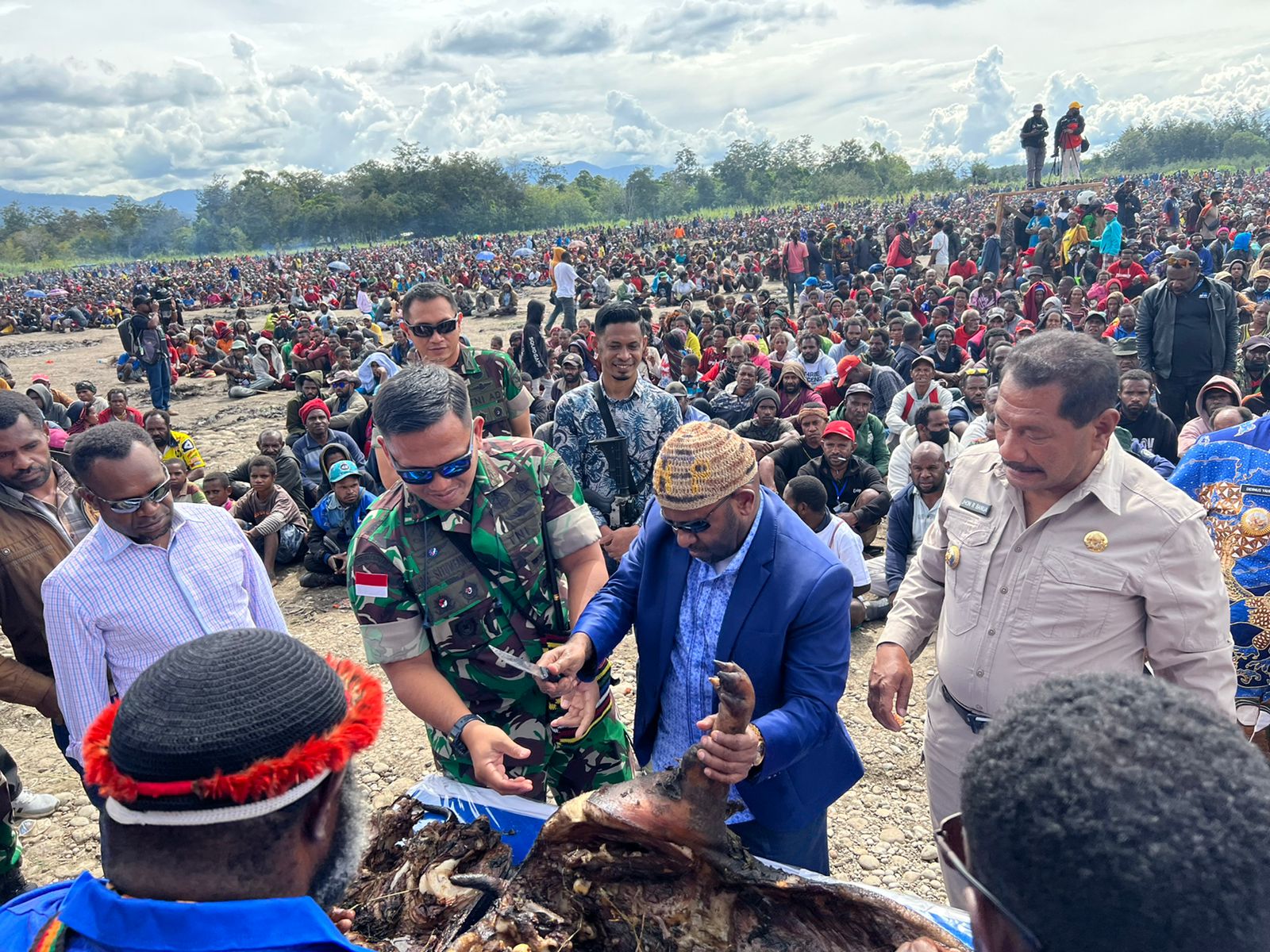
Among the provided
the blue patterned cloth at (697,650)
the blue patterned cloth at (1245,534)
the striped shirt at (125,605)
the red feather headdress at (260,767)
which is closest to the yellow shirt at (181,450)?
the striped shirt at (125,605)

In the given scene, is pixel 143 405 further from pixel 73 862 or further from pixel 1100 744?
pixel 1100 744

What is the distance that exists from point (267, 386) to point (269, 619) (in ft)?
45.7

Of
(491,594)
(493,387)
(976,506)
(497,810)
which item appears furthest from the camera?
(493,387)

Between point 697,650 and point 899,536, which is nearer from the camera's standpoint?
point 697,650

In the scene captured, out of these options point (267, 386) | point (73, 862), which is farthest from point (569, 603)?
Answer: point (267, 386)

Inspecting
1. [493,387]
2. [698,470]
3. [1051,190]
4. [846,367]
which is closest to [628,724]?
[493,387]

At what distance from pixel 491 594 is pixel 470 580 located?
83mm

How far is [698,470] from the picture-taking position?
6.62 ft

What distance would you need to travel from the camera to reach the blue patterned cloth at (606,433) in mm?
4012

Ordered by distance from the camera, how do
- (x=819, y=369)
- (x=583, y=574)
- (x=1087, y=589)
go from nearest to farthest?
(x=1087, y=589) < (x=583, y=574) < (x=819, y=369)

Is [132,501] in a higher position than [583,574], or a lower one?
higher

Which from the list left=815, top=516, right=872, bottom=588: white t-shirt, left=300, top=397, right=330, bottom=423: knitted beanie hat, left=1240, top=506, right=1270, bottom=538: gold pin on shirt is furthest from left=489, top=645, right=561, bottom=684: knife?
left=300, top=397, right=330, bottom=423: knitted beanie hat

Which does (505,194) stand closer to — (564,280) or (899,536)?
(564,280)

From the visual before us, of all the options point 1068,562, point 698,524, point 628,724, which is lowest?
point 628,724
